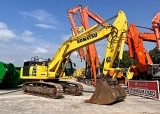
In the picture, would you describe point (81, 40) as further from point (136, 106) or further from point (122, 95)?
point (136, 106)

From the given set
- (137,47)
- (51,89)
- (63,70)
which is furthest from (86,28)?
(51,89)

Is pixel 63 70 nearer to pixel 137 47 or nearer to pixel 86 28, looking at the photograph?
pixel 137 47

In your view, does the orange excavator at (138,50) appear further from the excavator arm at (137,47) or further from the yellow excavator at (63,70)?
the yellow excavator at (63,70)

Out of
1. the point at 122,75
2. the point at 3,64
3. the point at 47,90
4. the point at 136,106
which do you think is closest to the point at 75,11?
the point at 122,75

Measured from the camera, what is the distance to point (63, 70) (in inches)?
741

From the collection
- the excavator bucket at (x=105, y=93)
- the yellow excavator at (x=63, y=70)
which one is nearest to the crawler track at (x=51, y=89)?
the yellow excavator at (x=63, y=70)

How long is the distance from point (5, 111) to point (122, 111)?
466 centimetres

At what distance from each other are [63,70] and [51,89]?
2667 mm

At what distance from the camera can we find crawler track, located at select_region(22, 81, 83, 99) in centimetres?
1611

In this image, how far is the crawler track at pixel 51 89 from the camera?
52.9ft

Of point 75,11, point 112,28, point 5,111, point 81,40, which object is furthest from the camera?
point 75,11

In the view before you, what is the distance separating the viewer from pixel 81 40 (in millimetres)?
17500

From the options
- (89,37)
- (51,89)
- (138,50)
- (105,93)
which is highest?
(89,37)

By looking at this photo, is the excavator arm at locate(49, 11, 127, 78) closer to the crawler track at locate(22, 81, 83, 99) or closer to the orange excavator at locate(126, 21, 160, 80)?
the crawler track at locate(22, 81, 83, 99)
